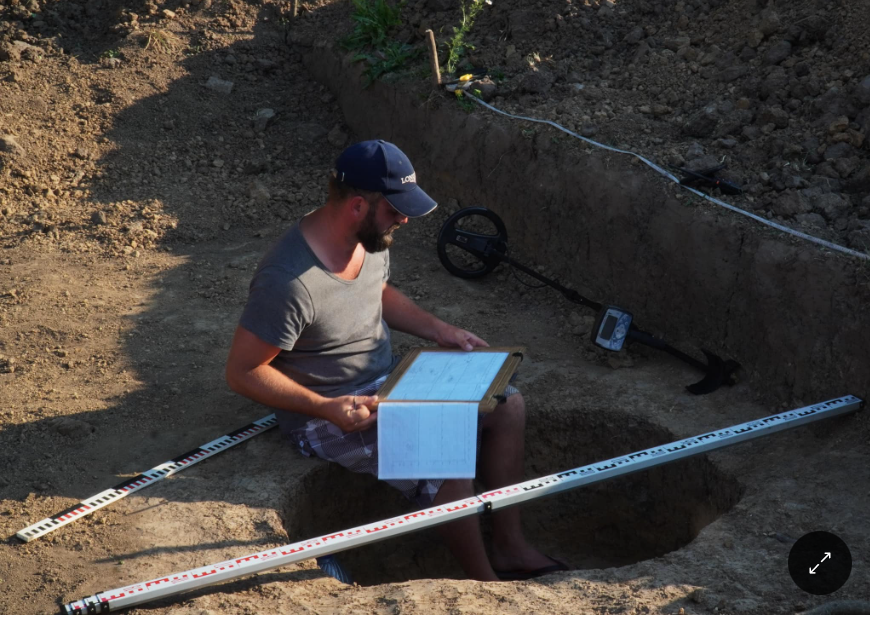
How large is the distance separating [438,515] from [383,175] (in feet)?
4.44

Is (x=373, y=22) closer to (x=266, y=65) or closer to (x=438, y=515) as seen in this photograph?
(x=266, y=65)

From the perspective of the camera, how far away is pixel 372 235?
3783 millimetres

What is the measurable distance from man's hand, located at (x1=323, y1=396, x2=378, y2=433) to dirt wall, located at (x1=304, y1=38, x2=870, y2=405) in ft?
6.96

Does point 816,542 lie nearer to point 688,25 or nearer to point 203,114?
point 688,25

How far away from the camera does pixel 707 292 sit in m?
4.95

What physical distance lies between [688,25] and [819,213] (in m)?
2.46

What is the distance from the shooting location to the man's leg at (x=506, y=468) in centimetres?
411

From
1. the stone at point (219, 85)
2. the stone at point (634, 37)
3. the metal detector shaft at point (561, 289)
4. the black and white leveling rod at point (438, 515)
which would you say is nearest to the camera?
the black and white leveling rod at point (438, 515)

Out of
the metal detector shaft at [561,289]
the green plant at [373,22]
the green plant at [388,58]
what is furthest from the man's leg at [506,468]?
the green plant at [373,22]

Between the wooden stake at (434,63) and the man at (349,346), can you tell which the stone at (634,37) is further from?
the man at (349,346)

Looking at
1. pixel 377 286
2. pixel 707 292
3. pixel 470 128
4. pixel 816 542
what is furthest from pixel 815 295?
pixel 470 128

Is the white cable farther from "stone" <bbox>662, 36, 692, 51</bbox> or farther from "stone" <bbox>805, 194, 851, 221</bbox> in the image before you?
"stone" <bbox>662, 36, 692, 51</bbox>

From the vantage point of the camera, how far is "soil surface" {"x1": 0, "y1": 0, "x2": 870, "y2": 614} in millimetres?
3602

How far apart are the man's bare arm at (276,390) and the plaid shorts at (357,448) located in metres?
0.19
